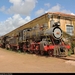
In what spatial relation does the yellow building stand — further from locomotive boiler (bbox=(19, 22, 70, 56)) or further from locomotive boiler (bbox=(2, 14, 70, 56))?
locomotive boiler (bbox=(19, 22, 70, 56))

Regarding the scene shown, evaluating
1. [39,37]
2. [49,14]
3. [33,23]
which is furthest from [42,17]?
[39,37]

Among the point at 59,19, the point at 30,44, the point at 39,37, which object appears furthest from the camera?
the point at 59,19

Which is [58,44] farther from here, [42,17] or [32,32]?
[42,17]

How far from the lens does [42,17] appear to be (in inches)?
1038

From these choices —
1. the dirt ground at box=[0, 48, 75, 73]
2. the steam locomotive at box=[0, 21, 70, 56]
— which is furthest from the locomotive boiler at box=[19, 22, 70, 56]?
the dirt ground at box=[0, 48, 75, 73]

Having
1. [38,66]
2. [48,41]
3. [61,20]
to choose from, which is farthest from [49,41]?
[61,20]

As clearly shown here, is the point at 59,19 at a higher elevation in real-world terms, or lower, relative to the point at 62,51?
higher

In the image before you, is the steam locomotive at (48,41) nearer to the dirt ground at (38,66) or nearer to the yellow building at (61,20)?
the dirt ground at (38,66)

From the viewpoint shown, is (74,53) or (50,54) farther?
(74,53)

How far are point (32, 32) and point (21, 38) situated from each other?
3886mm

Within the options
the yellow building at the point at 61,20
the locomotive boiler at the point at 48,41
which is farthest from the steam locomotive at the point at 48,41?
the yellow building at the point at 61,20

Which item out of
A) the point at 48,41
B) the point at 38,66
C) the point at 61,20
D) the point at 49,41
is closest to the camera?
the point at 38,66

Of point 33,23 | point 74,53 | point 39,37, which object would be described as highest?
point 33,23

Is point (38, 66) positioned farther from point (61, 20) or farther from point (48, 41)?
point (61, 20)
